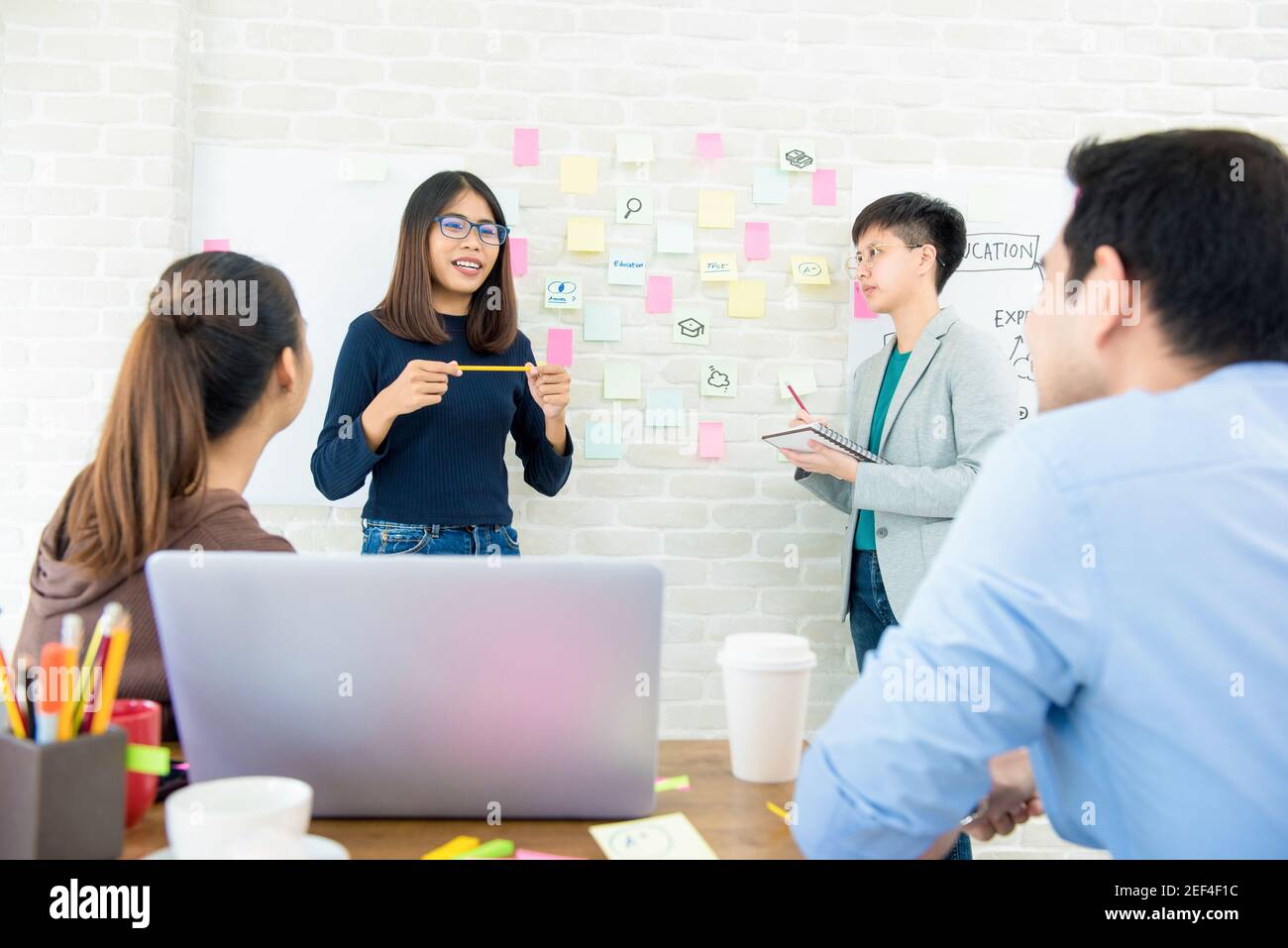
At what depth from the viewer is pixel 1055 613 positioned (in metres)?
0.80

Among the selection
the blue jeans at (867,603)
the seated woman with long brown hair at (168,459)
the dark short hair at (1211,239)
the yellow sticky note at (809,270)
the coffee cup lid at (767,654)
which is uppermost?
the yellow sticky note at (809,270)

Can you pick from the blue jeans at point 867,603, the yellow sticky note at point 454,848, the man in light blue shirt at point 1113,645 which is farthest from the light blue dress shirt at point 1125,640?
the blue jeans at point 867,603

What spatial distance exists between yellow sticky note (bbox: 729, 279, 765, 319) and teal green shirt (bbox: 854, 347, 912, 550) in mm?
427

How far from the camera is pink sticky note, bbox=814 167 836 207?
3025mm

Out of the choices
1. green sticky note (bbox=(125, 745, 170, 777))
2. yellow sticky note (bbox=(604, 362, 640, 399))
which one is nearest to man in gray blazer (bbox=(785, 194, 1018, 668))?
yellow sticky note (bbox=(604, 362, 640, 399))

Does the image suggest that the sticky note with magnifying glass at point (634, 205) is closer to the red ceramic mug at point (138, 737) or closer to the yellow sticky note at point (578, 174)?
the yellow sticky note at point (578, 174)

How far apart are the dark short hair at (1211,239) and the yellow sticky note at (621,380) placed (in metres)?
2.07

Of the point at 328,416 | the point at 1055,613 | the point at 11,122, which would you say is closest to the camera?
the point at 1055,613

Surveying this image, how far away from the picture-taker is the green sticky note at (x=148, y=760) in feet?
3.04

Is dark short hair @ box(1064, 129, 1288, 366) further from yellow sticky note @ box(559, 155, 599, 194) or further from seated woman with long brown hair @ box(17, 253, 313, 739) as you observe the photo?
yellow sticky note @ box(559, 155, 599, 194)

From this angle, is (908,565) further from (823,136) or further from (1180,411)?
(1180,411)

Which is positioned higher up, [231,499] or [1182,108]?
[1182,108]
